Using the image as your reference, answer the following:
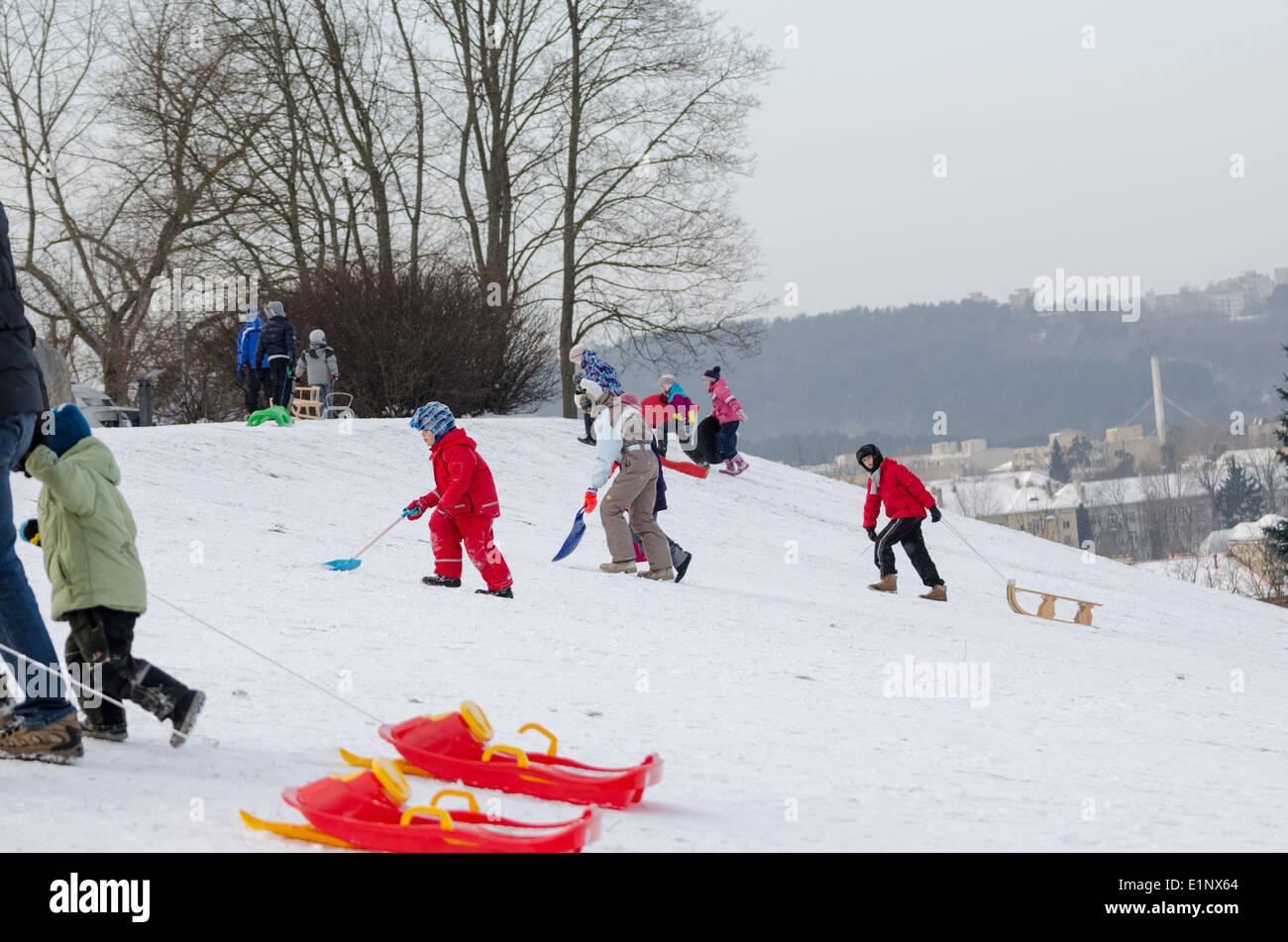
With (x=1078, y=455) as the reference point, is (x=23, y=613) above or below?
above

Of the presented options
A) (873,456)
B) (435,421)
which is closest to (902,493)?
(873,456)

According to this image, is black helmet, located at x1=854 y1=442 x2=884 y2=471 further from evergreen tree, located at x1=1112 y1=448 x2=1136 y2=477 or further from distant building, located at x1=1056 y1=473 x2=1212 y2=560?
evergreen tree, located at x1=1112 y1=448 x2=1136 y2=477

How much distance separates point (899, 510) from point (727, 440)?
9674 mm

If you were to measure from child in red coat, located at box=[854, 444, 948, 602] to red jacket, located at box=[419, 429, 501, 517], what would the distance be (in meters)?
4.38

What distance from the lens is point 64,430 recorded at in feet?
14.6

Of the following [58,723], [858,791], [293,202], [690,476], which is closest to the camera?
[58,723]

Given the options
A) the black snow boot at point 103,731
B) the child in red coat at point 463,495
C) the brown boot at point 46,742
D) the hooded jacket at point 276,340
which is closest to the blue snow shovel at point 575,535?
the child in red coat at point 463,495

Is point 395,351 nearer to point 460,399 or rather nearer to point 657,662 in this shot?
point 460,399

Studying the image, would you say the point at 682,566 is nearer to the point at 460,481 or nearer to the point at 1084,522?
the point at 460,481

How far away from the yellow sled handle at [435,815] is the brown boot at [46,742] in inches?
51.4

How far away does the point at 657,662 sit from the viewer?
7.27 metres

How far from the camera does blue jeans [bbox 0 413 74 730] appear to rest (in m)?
4.09
